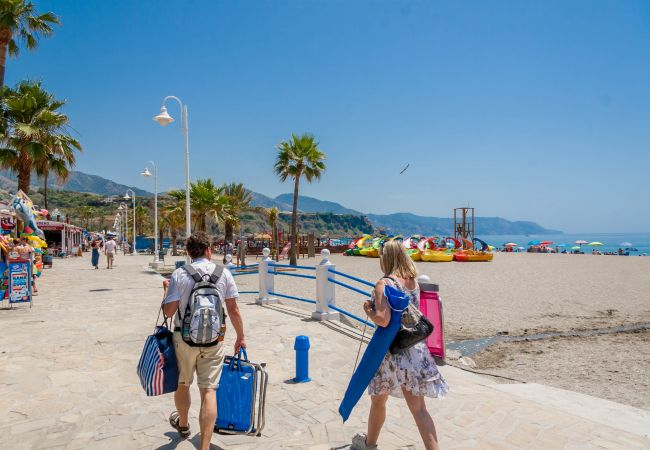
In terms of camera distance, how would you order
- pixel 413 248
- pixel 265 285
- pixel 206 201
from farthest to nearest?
pixel 413 248
pixel 206 201
pixel 265 285

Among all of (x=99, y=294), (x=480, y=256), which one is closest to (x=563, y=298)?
(x=99, y=294)

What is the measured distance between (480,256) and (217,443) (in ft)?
107

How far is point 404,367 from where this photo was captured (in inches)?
116

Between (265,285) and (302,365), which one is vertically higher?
(265,285)

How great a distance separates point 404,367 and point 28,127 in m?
20.9

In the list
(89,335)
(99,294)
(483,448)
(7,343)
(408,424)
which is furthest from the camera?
(99,294)

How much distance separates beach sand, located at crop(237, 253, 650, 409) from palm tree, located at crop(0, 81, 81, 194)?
11269 mm

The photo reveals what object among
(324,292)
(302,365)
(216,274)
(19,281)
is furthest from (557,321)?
(19,281)

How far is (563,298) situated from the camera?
1395 cm

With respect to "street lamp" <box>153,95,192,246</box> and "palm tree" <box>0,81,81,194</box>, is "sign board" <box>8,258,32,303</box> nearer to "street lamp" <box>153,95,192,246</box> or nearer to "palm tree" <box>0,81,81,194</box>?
"street lamp" <box>153,95,192,246</box>

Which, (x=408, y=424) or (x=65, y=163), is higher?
(x=65, y=163)

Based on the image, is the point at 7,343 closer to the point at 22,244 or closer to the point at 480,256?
the point at 22,244

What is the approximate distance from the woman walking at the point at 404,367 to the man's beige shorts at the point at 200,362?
112 centimetres

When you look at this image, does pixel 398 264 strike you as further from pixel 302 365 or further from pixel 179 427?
pixel 302 365
